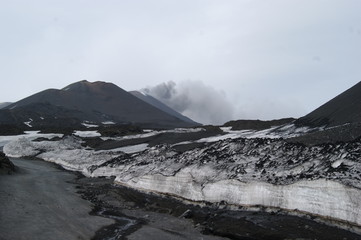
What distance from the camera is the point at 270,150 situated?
65.8ft

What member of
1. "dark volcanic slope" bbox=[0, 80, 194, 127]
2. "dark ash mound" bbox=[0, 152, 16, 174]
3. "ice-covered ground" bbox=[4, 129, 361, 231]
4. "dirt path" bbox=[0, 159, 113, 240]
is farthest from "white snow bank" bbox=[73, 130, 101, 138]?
"dark volcanic slope" bbox=[0, 80, 194, 127]

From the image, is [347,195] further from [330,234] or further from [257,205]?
[257,205]

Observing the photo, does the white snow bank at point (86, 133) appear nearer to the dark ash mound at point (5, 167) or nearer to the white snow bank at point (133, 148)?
the white snow bank at point (133, 148)

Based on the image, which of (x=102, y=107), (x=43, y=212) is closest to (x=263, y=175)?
(x=43, y=212)

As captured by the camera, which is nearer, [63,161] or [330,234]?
[330,234]

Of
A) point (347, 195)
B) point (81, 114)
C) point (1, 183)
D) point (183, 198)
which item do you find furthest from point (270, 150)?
point (81, 114)

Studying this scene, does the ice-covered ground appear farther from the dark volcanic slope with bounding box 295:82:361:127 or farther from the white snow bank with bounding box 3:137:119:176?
the white snow bank with bounding box 3:137:119:176

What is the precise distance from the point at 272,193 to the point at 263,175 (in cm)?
139

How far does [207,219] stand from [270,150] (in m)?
5.37

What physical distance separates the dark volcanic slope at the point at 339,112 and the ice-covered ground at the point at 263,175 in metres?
8.21

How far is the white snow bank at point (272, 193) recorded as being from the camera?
13.2m

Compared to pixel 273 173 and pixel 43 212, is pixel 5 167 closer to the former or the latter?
pixel 43 212

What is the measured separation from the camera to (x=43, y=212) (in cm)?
1772

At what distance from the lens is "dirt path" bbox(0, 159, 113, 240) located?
14236mm
